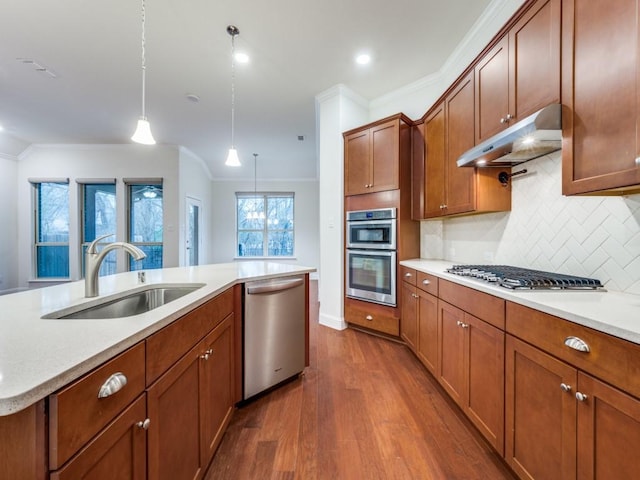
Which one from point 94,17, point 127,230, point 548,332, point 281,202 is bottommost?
point 548,332

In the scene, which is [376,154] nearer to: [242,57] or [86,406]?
[242,57]

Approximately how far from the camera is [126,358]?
0.73m

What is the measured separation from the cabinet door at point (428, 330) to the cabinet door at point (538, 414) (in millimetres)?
769

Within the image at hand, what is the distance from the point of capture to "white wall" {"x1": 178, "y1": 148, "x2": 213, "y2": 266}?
5.52 meters

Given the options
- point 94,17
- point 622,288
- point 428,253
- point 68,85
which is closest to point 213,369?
point 622,288

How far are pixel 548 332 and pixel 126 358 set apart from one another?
4.74 ft

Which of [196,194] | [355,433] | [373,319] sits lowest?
[355,433]

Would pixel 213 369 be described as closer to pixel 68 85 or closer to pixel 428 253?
pixel 428 253

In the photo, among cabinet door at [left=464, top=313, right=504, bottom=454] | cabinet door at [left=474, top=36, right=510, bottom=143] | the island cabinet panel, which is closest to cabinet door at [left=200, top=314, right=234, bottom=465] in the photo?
the island cabinet panel

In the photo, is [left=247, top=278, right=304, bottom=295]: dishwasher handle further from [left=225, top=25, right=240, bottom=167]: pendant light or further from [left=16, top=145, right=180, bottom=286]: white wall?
[left=16, top=145, right=180, bottom=286]: white wall

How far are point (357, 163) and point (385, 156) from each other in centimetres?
38

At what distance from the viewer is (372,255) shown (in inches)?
118

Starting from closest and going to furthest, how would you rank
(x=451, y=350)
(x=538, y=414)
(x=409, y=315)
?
(x=538, y=414), (x=451, y=350), (x=409, y=315)

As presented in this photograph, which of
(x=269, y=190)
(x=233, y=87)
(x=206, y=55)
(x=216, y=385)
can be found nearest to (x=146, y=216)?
(x=269, y=190)
